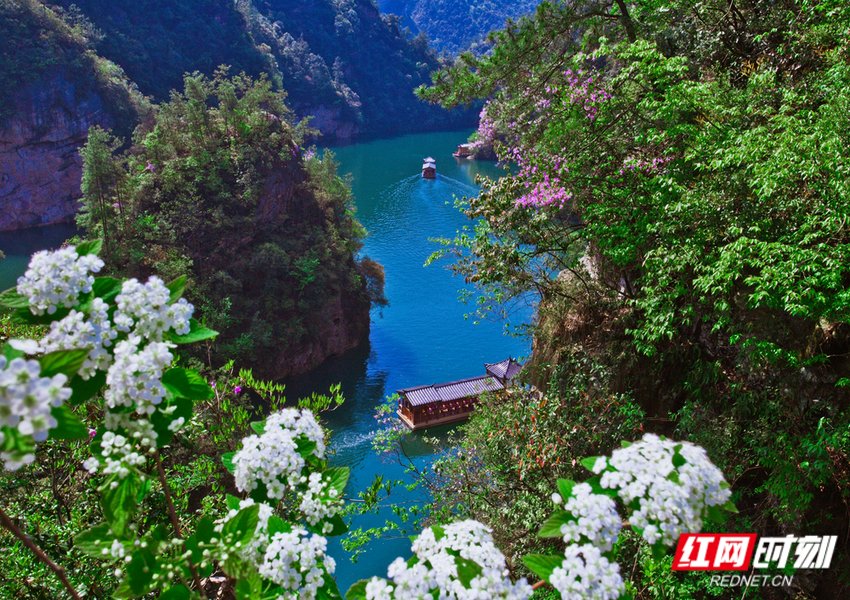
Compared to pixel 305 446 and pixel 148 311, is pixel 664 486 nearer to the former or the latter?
pixel 305 446

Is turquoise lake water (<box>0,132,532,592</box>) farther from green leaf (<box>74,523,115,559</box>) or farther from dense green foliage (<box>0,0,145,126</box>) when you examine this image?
dense green foliage (<box>0,0,145,126</box>)

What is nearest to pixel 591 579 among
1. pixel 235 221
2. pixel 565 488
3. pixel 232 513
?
pixel 565 488

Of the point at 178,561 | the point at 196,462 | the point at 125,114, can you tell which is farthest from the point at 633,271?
the point at 125,114

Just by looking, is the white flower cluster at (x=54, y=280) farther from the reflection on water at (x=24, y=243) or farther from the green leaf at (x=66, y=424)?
the reflection on water at (x=24, y=243)

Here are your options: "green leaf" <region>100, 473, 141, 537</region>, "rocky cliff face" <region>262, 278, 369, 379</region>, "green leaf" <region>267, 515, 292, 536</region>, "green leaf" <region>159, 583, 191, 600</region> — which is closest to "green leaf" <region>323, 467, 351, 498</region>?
"green leaf" <region>267, 515, 292, 536</region>

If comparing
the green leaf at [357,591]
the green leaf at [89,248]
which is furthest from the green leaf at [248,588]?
the green leaf at [89,248]

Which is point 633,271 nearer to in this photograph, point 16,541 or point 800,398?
point 800,398

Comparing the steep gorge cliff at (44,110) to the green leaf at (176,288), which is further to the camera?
the steep gorge cliff at (44,110)

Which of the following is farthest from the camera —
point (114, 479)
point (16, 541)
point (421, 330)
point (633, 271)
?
point (421, 330)
